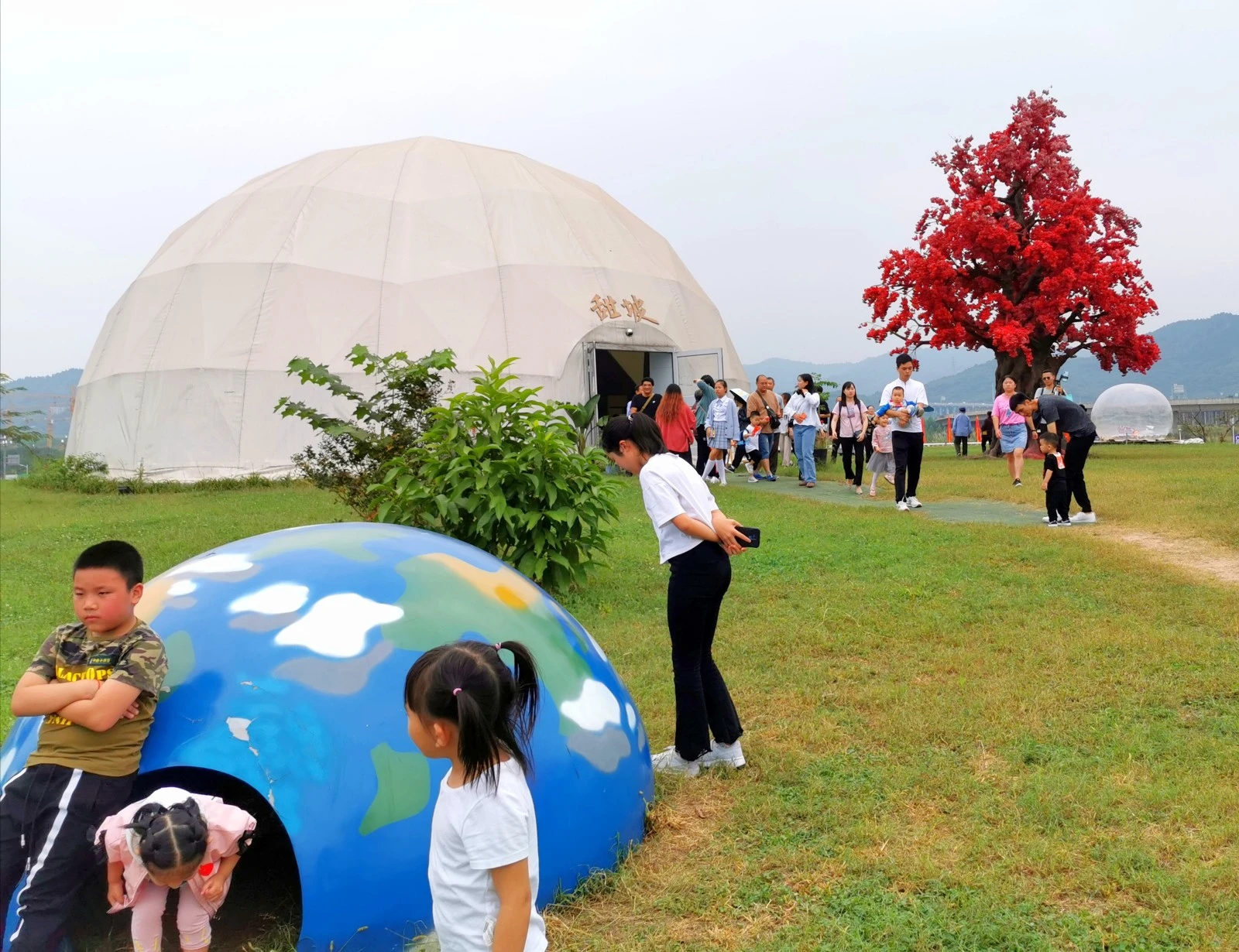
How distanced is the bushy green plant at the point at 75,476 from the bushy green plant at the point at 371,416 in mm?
11095

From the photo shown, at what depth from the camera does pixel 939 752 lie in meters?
4.68

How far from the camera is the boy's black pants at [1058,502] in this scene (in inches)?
433

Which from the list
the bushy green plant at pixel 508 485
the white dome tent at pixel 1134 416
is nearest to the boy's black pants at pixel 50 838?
the bushy green plant at pixel 508 485

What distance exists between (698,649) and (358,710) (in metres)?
1.70

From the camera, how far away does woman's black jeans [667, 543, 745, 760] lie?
167 inches

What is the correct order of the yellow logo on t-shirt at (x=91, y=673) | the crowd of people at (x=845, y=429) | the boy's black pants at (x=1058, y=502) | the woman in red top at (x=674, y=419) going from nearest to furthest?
the yellow logo on t-shirt at (x=91, y=673), the boy's black pants at (x=1058, y=502), the crowd of people at (x=845, y=429), the woman in red top at (x=674, y=419)

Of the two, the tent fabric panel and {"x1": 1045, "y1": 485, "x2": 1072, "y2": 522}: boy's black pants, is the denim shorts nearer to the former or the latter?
{"x1": 1045, "y1": 485, "x2": 1072, "y2": 522}: boy's black pants

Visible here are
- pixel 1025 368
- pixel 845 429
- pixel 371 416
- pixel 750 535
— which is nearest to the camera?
pixel 750 535

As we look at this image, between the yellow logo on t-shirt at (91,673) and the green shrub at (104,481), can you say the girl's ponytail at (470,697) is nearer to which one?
the yellow logo on t-shirt at (91,673)

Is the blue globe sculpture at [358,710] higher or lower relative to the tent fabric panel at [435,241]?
lower

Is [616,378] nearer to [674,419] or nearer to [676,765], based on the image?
[674,419]

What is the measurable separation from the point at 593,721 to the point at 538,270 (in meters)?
18.5

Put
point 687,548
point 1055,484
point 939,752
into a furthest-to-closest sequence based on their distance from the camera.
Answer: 1. point 1055,484
2. point 939,752
3. point 687,548

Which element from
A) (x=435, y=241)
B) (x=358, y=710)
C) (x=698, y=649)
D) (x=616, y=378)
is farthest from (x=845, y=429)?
(x=616, y=378)
